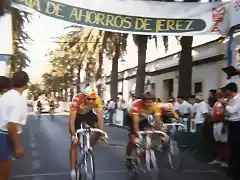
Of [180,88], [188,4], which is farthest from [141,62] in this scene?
[188,4]

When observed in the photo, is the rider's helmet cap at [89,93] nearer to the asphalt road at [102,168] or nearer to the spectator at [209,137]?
the asphalt road at [102,168]

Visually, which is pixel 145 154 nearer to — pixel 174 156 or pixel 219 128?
pixel 174 156

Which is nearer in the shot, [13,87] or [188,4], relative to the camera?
[13,87]

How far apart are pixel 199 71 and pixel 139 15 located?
17605 millimetres

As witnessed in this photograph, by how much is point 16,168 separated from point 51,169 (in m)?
0.92

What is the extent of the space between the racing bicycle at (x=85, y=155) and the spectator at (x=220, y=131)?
3646 mm

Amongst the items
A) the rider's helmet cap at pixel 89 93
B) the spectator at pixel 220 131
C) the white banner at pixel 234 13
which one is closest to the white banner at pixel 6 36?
the rider's helmet cap at pixel 89 93

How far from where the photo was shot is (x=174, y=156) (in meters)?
9.50

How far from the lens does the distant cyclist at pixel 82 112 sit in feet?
24.8

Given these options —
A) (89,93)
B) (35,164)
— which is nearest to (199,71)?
(35,164)

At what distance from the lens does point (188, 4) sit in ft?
32.0

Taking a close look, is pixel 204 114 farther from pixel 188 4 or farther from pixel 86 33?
pixel 86 33

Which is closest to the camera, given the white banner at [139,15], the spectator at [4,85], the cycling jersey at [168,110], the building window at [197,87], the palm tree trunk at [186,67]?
the spectator at [4,85]

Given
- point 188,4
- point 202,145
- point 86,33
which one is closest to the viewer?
point 188,4
